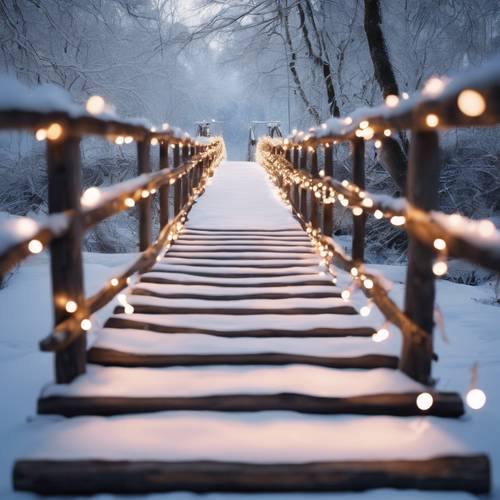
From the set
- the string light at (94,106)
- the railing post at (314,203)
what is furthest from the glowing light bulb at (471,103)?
the railing post at (314,203)

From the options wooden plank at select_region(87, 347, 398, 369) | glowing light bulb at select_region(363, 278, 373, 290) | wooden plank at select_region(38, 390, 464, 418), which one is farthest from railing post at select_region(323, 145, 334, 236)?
wooden plank at select_region(38, 390, 464, 418)

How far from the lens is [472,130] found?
1417 centimetres

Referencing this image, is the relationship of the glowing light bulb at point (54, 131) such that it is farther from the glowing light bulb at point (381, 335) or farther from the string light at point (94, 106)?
the glowing light bulb at point (381, 335)

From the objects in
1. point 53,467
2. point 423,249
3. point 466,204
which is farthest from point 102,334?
point 466,204

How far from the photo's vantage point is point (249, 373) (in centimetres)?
307

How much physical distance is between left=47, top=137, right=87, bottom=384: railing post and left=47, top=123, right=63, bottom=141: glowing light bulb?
0.23 feet

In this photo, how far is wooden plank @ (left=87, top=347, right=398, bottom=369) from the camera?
3.18 meters

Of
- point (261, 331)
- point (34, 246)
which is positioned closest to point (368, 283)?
point (261, 331)

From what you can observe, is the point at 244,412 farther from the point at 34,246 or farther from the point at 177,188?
the point at 177,188

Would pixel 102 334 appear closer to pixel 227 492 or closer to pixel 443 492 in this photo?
pixel 227 492

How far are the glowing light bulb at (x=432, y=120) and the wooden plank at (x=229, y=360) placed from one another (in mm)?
1400

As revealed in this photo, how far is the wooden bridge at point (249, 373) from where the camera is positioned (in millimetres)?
2264

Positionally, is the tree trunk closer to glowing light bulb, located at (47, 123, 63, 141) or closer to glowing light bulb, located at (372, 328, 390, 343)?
glowing light bulb, located at (372, 328, 390, 343)

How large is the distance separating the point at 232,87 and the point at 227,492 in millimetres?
76067
